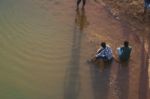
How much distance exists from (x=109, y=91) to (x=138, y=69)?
116cm

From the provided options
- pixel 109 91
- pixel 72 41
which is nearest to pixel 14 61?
pixel 72 41

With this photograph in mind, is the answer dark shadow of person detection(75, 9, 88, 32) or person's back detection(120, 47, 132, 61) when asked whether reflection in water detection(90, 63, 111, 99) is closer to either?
person's back detection(120, 47, 132, 61)

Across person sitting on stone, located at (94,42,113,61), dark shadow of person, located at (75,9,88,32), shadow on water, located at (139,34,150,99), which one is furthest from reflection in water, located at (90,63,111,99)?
dark shadow of person, located at (75,9,88,32)

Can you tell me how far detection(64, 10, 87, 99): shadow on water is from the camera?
849cm

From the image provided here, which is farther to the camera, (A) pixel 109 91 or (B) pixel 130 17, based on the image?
(B) pixel 130 17

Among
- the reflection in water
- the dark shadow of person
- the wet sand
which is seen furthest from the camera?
the dark shadow of person

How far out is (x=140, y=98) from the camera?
8.41 meters

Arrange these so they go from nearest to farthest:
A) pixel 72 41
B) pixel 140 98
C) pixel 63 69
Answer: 1. pixel 140 98
2. pixel 63 69
3. pixel 72 41

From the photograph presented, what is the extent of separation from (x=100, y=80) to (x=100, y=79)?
0.04 m

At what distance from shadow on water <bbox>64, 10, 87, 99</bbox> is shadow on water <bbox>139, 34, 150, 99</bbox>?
1.56m

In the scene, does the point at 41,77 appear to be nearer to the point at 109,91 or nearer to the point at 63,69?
the point at 63,69

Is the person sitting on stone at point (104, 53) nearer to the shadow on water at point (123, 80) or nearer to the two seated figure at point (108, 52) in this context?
the two seated figure at point (108, 52)

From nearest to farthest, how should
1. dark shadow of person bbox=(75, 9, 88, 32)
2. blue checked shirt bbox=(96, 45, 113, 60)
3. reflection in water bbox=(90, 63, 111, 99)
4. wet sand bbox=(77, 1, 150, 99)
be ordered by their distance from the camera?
reflection in water bbox=(90, 63, 111, 99) < wet sand bbox=(77, 1, 150, 99) < blue checked shirt bbox=(96, 45, 113, 60) < dark shadow of person bbox=(75, 9, 88, 32)

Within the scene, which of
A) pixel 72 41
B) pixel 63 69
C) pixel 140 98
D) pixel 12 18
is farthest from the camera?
pixel 12 18
